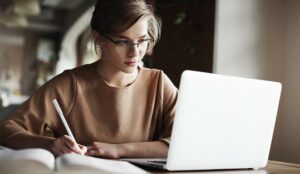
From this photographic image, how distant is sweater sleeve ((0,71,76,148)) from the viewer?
1207 mm

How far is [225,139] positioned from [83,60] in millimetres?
2407

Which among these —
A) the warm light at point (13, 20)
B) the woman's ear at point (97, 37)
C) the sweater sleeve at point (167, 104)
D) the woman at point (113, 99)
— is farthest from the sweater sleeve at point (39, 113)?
the warm light at point (13, 20)

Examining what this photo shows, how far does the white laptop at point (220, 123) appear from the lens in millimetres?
913

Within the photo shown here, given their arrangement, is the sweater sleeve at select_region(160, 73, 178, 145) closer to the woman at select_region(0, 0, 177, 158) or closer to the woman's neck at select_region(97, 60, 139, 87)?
the woman at select_region(0, 0, 177, 158)

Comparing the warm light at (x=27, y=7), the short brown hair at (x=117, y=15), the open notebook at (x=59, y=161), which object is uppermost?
the warm light at (x=27, y=7)

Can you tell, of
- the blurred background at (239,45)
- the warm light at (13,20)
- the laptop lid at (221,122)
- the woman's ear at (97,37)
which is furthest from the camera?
the warm light at (13,20)

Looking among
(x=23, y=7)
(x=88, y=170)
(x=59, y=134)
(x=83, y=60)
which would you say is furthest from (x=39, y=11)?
(x=88, y=170)

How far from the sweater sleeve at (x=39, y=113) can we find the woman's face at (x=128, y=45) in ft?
0.53

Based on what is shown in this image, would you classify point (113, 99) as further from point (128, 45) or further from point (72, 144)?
point (72, 144)

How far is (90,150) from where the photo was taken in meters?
1.09

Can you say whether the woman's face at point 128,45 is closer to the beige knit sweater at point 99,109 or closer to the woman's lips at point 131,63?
the woman's lips at point 131,63

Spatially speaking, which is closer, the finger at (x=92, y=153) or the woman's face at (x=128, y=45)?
the finger at (x=92, y=153)

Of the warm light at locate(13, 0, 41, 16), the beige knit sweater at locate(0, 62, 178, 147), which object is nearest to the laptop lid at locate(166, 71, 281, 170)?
the beige knit sweater at locate(0, 62, 178, 147)

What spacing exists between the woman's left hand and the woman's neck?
0.92ft
